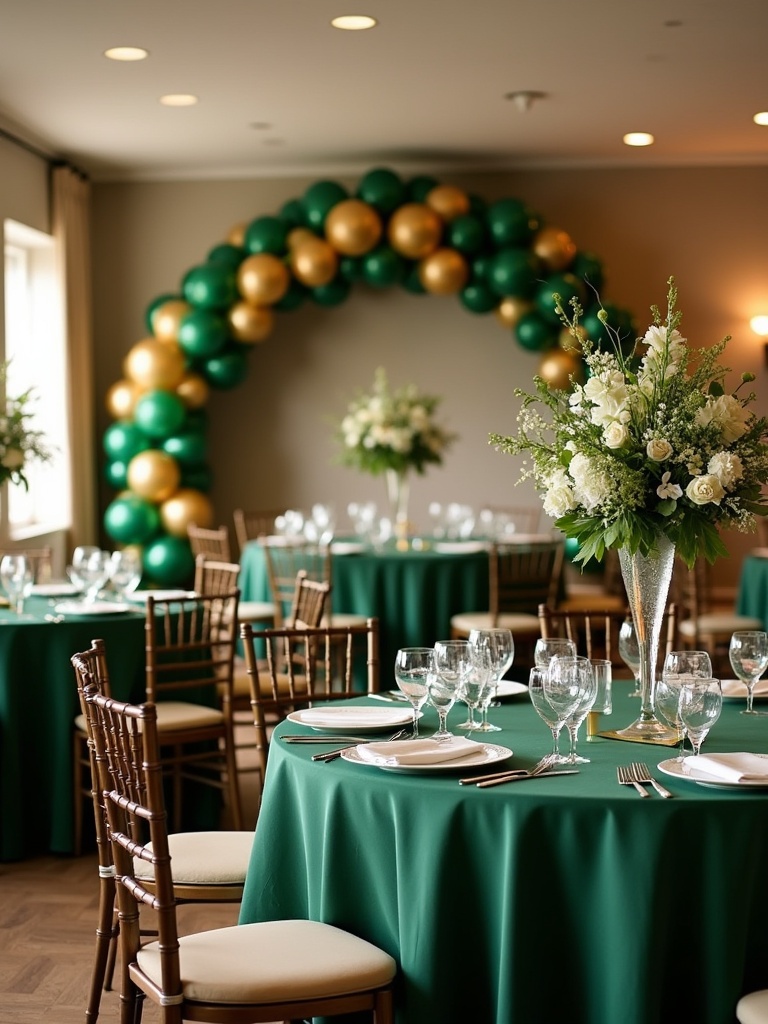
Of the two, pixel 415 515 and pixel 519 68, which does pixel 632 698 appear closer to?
pixel 519 68

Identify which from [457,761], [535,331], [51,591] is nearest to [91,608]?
[51,591]

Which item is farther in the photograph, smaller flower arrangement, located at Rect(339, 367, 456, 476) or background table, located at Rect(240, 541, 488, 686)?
smaller flower arrangement, located at Rect(339, 367, 456, 476)

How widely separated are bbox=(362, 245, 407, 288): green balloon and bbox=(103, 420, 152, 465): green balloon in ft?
6.17

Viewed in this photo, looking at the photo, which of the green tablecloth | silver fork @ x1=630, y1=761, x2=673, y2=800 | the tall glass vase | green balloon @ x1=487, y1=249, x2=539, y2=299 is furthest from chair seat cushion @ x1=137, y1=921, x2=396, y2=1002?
green balloon @ x1=487, y1=249, x2=539, y2=299

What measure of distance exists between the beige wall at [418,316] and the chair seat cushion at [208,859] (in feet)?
22.2

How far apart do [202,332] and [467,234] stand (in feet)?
6.11

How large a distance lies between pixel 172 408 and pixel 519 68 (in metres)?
3.23

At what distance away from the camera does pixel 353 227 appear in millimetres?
8570

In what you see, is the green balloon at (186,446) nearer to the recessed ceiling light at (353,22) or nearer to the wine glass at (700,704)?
the recessed ceiling light at (353,22)

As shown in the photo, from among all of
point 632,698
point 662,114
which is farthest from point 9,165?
point 632,698

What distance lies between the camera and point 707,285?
966 centimetres

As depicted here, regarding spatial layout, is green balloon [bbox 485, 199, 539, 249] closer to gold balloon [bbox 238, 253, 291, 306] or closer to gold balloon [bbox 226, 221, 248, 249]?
gold balloon [bbox 238, 253, 291, 306]

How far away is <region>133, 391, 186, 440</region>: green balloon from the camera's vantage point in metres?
8.71

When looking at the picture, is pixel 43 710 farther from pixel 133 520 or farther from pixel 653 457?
pixel 133 520
